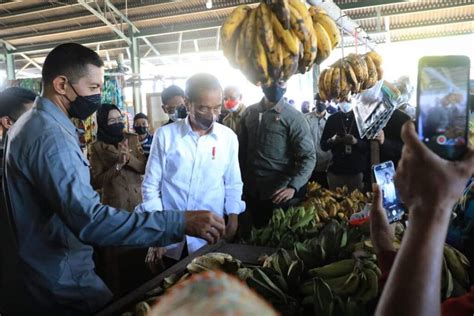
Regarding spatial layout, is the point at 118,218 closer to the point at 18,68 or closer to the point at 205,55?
the point at 205,55

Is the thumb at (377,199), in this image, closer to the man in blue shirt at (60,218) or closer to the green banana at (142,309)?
the man in blue shirt at (60,218)

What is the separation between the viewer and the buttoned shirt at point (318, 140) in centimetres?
507

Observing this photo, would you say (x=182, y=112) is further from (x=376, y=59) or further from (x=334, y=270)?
(x=334, y=270)

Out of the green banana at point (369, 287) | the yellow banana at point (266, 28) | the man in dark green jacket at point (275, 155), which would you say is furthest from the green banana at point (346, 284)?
the man in dark green jacket at point (275, 155)

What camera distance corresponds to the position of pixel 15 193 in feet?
4.86

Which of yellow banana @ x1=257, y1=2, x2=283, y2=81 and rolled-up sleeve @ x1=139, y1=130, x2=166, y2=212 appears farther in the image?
rolled-up sleeve @ x1=139, y1=130, x2=166, y2=212

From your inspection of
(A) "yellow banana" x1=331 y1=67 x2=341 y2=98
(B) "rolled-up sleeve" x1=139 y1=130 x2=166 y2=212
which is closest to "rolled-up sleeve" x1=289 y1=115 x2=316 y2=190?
(A) "yellow banana" x1=331 y1=67 x2=341 y2=98

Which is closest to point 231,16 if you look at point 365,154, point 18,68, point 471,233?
point 471,233

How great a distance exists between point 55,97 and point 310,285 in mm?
1230

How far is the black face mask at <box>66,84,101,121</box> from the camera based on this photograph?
1.68 meters

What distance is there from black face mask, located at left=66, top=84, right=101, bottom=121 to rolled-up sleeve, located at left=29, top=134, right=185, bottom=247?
28 cm

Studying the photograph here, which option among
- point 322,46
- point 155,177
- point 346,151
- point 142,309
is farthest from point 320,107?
point 142,309

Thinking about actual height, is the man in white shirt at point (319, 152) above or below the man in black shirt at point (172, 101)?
below

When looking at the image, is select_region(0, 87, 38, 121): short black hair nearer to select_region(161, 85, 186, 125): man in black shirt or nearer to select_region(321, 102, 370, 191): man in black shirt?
select_region(161, 85, 186, 125): man in black shirt
